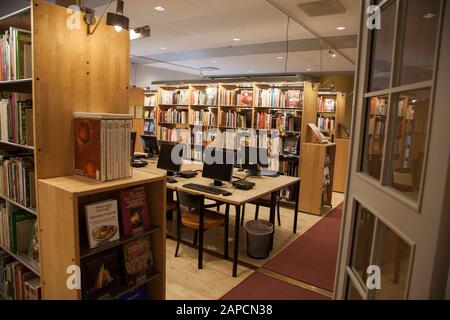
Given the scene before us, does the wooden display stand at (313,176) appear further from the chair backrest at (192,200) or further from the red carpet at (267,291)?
the chair backrest at (192,200)

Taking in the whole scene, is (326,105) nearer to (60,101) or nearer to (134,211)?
(134,211)

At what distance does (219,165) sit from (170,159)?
0.77 metres

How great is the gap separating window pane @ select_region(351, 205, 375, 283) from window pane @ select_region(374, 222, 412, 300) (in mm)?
78

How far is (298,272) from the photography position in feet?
10.0

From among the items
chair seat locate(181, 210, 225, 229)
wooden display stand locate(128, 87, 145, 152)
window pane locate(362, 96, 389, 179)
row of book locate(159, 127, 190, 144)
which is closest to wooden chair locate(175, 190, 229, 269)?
chair seat locate(181, 210, 225, 229)

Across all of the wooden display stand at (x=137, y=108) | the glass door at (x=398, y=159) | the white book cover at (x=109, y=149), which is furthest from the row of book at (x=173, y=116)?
the glass door at (x=398, y=159)

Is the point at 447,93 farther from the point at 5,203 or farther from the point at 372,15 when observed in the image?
the point at 5,203

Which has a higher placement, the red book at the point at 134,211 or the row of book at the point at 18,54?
the row of book at the point at 18,54

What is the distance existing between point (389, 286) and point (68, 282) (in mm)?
1613

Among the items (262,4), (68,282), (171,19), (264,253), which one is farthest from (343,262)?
(171,19)

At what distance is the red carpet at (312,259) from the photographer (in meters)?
2.98

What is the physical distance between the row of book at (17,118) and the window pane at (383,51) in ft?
6.67

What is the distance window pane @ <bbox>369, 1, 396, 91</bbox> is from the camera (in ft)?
4.32

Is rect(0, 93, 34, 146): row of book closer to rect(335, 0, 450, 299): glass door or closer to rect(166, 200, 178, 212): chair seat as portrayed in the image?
rect(335, 0, 450, 299): glass door
